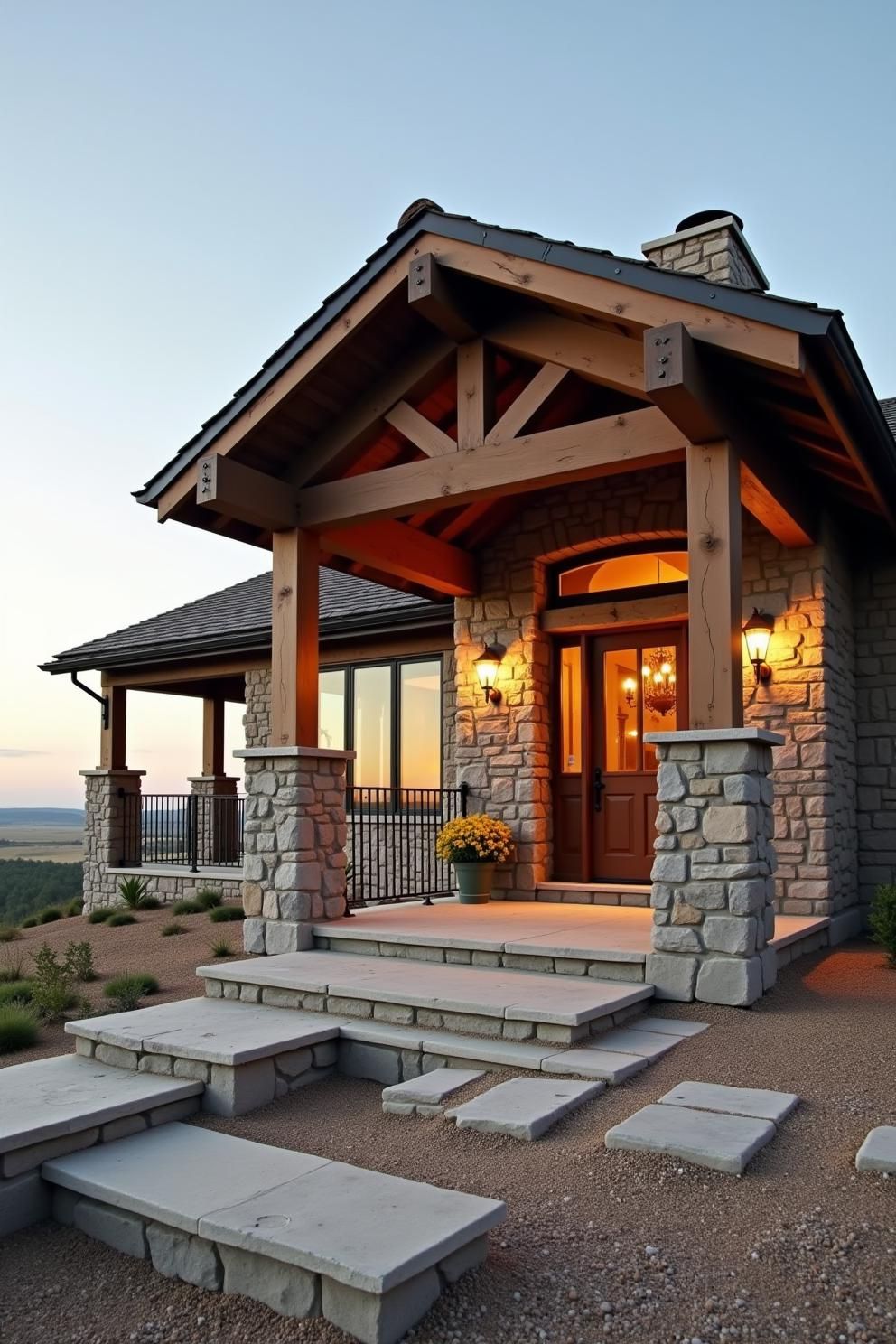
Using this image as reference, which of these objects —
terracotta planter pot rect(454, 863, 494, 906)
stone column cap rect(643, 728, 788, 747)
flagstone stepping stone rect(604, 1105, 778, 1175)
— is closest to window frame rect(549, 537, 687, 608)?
terracotta planter pot rect(454, 863, 494, 906)

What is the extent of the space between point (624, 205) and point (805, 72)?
2910cm

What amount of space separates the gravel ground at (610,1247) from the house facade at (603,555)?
6.13ft

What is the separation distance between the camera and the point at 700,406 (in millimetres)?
5352

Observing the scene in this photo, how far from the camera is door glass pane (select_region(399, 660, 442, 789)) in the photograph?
11.5m

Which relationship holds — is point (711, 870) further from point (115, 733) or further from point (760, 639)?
point (115, 733)

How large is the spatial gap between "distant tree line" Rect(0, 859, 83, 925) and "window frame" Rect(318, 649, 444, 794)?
765 cm

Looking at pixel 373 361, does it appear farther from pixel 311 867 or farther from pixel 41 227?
pixel 41 227

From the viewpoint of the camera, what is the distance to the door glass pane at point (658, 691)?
28.3 ft

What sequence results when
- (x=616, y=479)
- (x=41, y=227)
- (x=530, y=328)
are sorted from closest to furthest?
(x=530, y=328)
(x=616, y=479)
(x=41, y=227)

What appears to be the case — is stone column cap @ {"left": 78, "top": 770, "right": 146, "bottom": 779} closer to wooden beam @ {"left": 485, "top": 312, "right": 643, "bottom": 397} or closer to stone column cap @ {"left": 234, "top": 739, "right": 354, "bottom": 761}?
stone column cap @ {"left": 234, "top": 739, "right": 354, "bottom": 761}

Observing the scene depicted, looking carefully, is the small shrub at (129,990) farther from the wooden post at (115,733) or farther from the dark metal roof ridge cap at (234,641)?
the wooden post at (115,733)

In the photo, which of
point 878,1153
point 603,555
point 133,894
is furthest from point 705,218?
point 133,894

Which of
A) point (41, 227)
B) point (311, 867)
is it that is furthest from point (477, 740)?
point (41, 227)

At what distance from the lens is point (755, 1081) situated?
166 inches
